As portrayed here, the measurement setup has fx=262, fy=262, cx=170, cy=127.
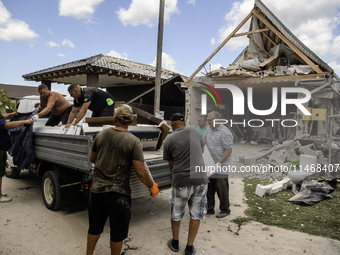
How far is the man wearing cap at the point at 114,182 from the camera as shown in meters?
2.60

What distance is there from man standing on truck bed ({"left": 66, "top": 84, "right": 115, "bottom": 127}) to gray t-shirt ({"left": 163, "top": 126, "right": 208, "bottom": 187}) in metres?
2.43

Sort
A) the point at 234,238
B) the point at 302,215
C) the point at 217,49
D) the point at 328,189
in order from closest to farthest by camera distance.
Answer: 1. the point at 234,238
2. the point at 302,215
3. the point at 328,189
4. the point at 217,49

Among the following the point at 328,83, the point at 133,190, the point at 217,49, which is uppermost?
the point at 217,49

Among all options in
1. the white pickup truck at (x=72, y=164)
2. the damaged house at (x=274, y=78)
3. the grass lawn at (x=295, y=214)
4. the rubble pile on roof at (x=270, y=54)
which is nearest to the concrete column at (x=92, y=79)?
the damaged house at (x=274, y=78)

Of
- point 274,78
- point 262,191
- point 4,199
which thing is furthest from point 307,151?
point 4,199

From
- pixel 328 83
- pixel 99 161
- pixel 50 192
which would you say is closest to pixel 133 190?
pixel 99 161

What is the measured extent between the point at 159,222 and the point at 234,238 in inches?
47.3

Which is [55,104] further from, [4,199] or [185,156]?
[185,156]

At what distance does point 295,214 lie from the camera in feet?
15.0

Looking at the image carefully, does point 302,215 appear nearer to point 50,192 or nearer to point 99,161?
point 99,161

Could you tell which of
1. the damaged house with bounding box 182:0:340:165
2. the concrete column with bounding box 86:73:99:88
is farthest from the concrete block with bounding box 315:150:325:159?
the concrete column with bounding box 86:73:99:88

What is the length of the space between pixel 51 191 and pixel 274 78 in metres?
10.3

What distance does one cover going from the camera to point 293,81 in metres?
11.7

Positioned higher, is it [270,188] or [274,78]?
[274,78]
